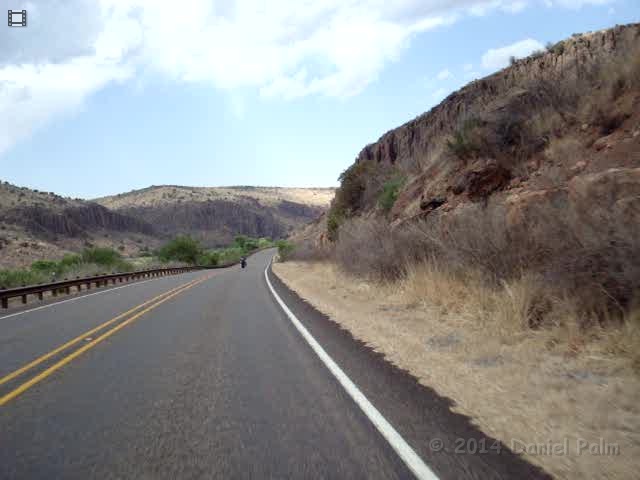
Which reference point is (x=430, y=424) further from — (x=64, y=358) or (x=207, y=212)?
(x=207, y=212)

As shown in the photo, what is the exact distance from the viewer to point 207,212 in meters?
156

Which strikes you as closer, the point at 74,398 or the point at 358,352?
the point at 74,398

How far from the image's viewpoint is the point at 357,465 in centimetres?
439

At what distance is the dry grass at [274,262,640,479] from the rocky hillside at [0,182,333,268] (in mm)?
59701

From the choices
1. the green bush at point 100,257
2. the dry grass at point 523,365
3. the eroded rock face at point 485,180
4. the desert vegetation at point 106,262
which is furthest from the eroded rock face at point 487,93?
the green bush at point 100,257

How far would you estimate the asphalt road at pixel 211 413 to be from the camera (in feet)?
14.6

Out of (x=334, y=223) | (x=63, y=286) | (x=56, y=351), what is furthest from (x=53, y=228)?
(x=56, y=351)

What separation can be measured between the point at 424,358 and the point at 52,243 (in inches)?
3200

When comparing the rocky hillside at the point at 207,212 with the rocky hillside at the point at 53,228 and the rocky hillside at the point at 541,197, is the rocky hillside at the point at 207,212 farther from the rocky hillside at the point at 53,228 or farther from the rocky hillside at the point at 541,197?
the rocky hillside at the point at 541,197

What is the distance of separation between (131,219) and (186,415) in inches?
4594


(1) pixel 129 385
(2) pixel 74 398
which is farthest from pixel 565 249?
(2) pixel 74 398

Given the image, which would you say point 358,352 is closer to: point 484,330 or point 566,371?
point 484,330

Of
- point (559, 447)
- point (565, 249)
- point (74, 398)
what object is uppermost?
point (565, 249)

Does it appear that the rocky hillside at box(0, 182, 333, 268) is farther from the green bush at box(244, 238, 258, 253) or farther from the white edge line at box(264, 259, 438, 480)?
the white edge line at box(264, 259, 438, 480)
